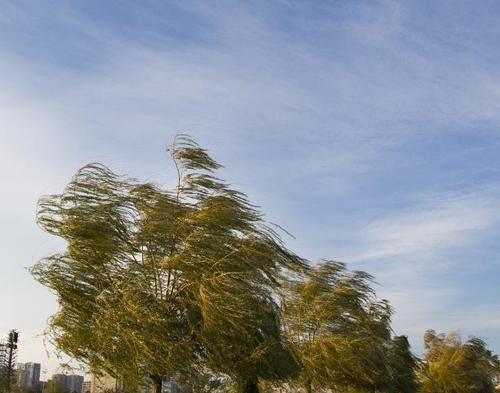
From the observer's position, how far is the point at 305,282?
29.8 m

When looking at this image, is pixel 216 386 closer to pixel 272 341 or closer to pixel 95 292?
pixel 272 341

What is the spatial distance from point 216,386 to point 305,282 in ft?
36.0

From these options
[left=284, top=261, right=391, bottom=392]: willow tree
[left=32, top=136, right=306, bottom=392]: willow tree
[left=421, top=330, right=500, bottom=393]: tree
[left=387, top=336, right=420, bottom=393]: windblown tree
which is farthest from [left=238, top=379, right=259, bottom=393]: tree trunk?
[left=421, top=330, right=500, bottom=393]: tree

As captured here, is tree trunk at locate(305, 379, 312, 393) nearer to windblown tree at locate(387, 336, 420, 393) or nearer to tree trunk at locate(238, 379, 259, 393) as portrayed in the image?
windblown tree at locate(387, 336, 420, 393)

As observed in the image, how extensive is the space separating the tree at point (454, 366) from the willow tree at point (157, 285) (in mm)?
29636

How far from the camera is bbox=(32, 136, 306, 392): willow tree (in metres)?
16.5

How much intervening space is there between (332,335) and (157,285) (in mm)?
13890

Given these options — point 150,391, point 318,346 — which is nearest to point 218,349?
point 150,391

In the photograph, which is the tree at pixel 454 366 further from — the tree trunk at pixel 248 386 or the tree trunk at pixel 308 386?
the tree trunk at pixel 248 386

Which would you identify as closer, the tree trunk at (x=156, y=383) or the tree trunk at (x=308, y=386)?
the tree trunk at (x=156, y=383)

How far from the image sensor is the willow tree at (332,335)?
93.3ft

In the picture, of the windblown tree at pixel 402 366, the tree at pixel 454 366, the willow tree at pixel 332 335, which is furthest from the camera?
the tree at pixel 454 366

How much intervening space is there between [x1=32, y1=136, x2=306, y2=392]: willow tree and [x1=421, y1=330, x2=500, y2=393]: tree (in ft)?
97.2

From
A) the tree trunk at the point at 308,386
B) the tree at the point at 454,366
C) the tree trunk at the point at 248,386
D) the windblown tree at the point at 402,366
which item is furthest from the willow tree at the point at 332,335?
the tree at the point at 454,366
